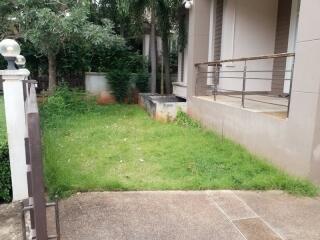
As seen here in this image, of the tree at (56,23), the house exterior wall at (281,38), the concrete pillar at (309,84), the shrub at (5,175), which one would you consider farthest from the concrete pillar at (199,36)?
the shrub at (5,175)

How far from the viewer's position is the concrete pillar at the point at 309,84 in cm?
342

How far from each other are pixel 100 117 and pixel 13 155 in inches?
195

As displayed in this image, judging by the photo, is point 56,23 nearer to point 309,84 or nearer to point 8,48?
point 8,48

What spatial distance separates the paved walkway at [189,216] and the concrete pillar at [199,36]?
160 inches

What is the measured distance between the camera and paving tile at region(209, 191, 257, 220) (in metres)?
3.06

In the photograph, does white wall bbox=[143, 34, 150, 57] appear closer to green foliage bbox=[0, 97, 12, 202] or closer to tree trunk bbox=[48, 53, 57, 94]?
tree trunk bbox=[48, 53, 57, 94]

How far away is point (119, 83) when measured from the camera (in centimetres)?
1054

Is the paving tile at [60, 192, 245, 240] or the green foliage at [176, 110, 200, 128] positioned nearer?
the paving tile at [60, 192, 245, 240]

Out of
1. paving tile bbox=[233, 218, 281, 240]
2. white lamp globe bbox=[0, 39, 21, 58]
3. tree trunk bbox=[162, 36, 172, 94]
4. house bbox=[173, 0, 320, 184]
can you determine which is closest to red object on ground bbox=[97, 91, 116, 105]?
tree trunk bbox=[162, 36, 172, 94]

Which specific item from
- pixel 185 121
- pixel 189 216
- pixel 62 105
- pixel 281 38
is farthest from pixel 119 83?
pixel 189 216

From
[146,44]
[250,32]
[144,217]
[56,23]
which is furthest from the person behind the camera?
[146,44]

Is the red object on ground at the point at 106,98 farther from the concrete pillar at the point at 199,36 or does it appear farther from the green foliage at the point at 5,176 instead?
the green foliage at the point at 5,176

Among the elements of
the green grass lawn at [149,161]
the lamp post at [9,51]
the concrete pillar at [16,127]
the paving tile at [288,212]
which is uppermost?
the lamp post at [9,51]

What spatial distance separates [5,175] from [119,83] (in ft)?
24.7
